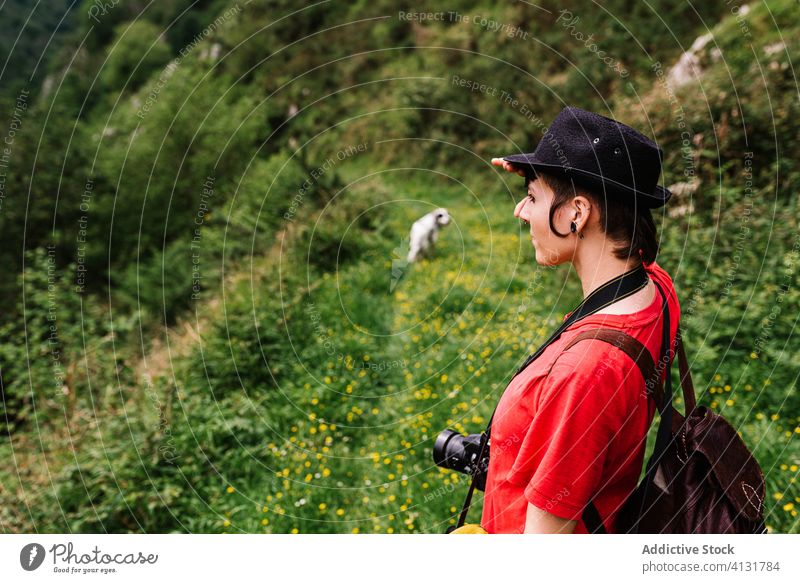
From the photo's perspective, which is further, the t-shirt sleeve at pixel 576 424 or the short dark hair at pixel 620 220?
the short dark hair at pixel 620 220

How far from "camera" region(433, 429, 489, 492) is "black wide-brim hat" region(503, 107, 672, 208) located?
0.83m

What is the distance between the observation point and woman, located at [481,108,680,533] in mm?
1386

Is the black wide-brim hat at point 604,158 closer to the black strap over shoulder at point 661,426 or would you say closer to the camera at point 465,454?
the black strap over shoulder at point 661,426

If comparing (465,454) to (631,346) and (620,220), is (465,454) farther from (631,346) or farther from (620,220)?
(620,220)

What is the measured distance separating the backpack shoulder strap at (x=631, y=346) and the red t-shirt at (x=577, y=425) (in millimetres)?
17

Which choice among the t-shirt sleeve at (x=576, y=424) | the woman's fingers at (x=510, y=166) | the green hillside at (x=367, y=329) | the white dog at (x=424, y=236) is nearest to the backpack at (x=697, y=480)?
the t-shirt sleeve at (x=576, y=424)

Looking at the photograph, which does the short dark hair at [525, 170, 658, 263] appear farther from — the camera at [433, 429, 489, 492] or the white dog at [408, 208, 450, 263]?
the white dog at [408, 208, 450, 263]

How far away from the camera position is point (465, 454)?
6.56 feet

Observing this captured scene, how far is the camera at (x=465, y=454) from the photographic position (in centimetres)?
190

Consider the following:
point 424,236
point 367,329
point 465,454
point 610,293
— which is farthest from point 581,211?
point 424,236

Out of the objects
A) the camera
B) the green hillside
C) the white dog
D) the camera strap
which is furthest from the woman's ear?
the white dog
